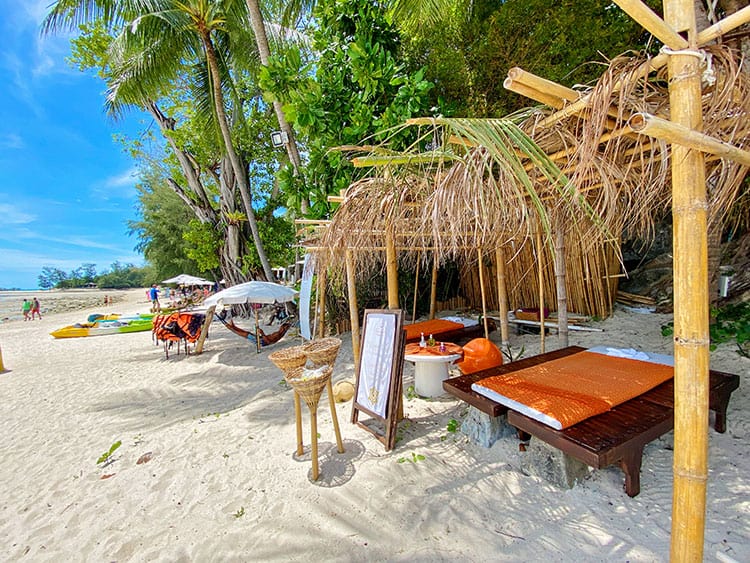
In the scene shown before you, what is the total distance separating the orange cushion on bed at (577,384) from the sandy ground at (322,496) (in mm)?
504

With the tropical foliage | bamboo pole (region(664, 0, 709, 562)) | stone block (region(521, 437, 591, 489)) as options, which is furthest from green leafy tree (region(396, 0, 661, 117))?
stone block (region(521, 437, 591, 489))

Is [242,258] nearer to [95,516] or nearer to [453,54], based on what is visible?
[453,54]

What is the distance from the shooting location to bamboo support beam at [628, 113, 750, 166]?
0.93 metres

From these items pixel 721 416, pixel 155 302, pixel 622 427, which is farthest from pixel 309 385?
pixel 155 302

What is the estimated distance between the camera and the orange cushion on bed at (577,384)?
2.25 metres

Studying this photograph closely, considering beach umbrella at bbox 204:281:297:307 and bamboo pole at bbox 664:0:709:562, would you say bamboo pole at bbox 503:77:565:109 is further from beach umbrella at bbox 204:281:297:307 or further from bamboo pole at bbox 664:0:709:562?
beach umbrella at bbox 204:281:297:307

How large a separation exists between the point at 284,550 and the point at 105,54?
1259 cm

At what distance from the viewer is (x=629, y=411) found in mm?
2260

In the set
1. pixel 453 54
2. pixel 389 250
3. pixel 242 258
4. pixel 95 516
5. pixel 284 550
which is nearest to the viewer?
pixel 284 550

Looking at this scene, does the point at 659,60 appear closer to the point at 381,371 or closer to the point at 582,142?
the point at 582,142

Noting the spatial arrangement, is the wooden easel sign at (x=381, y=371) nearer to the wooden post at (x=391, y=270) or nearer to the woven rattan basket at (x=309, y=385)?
the wooden post at (x=391, y=270)

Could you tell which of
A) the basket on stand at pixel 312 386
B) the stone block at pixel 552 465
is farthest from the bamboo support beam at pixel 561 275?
the basket on stand at pixel 312 386

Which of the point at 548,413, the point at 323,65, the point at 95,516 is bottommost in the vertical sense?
the point at 95,516

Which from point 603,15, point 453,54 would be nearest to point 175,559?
point 453,54
